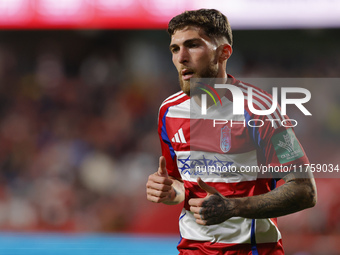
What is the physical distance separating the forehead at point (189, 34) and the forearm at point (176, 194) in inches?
32.1

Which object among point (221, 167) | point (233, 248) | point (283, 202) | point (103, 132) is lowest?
point (233, 248)

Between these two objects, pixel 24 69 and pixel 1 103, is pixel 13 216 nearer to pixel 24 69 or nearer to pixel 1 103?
pixel 1 103

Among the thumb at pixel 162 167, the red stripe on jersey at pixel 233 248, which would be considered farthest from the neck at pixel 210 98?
the red stripe on jersey at pixel 233 248

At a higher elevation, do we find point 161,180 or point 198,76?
point 198,76

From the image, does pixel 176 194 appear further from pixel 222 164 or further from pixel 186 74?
pixel 186 74

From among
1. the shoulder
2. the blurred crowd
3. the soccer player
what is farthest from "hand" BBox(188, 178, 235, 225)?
the blurred crowd

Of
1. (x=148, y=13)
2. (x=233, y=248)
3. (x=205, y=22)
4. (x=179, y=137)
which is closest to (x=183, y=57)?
(x=205, y=22)

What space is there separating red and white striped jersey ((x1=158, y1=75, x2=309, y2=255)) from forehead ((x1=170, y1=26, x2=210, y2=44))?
12.0 inches

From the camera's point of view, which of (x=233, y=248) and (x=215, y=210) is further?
(x=233, y=248)

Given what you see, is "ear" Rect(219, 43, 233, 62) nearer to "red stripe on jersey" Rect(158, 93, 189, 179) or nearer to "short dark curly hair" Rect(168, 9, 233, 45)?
"short dark curly hair" Rect(168, 9, 233, 45)

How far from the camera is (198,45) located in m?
2.54

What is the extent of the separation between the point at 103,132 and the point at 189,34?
552 cm

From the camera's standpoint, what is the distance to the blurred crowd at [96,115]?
21.8ft

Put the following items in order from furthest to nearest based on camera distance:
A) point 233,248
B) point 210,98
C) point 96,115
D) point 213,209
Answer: point 96,115
point 210,98
point 233,248
point 213,209
